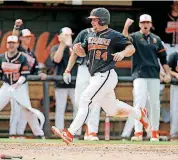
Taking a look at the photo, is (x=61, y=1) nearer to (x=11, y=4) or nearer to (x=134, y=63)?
(x=11, y=4)

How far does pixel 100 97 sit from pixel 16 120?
3.52 metres

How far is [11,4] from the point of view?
1606 centimetres

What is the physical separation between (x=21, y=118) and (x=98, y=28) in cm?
354

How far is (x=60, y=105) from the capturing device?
14.3 meters

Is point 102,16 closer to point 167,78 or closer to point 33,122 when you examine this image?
point 167,78

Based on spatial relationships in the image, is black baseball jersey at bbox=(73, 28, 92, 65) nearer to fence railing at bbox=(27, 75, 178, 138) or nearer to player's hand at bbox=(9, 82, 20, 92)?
fence railing at bbox=(27, 75, 178, 138)

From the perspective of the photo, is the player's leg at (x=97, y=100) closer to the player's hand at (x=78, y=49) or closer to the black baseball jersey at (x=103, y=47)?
the black baseball jersey at (x=103, y=47)

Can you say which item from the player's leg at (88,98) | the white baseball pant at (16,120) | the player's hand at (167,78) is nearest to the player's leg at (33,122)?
the white baseball pant at (16,120)

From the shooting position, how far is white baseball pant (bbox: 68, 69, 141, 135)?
34.7 ft

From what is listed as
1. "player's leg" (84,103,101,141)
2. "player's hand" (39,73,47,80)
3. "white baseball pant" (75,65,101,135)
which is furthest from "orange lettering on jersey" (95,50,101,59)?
"player's hand" (39,73,47,80)

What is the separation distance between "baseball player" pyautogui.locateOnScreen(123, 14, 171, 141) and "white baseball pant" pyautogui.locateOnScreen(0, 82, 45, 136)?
1.79 metres

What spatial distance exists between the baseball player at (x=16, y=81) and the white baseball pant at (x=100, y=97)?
286 centimetres

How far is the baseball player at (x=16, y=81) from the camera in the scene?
13781mm

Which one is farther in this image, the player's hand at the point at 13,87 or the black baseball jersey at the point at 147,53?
the player's hand at the point at 13,87
